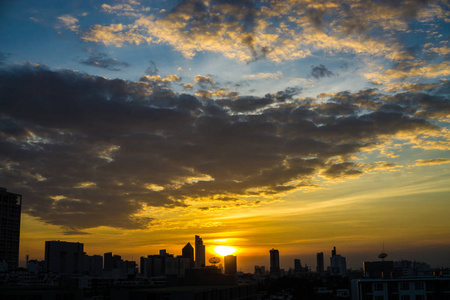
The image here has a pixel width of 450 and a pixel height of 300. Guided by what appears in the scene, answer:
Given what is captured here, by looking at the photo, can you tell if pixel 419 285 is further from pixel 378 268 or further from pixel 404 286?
pixel 378 268

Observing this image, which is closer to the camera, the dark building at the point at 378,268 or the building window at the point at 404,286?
the building window at the point at 404,286

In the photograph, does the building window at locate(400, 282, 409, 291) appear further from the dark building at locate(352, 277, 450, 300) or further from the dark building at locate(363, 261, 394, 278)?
the dark building at locate(363, 261, 394, 278)

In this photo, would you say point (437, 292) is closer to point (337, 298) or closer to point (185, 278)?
point (185, 278)

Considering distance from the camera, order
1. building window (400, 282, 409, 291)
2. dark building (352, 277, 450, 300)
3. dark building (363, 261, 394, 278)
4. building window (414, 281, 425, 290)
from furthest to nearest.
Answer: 1. dark building (363, 261, 394, 278)
2. building window (400, 282, 409, 291)
3. building window (414, 281, 425, 290)
4. dark building (352, 277, 450, 300)

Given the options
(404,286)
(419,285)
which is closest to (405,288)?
(404,286)

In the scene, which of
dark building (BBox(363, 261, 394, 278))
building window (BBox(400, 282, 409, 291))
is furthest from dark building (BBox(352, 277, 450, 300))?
dark building (BBox(363, 261, 394, 278))

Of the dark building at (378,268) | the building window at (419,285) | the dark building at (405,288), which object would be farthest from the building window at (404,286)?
the dark building at (378,268)

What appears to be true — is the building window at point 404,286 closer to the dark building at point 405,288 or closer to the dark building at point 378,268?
the dark building at point 405,288

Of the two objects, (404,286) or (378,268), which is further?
(378,268)

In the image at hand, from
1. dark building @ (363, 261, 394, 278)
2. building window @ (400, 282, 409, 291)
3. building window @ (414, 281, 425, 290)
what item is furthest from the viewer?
dark building @ (363, 261, 394, 278)

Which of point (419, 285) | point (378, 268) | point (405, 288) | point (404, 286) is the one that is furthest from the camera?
A: point (378, 268)

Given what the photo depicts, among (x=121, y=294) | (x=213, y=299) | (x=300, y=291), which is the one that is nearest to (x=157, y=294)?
(x=121, y=294)
